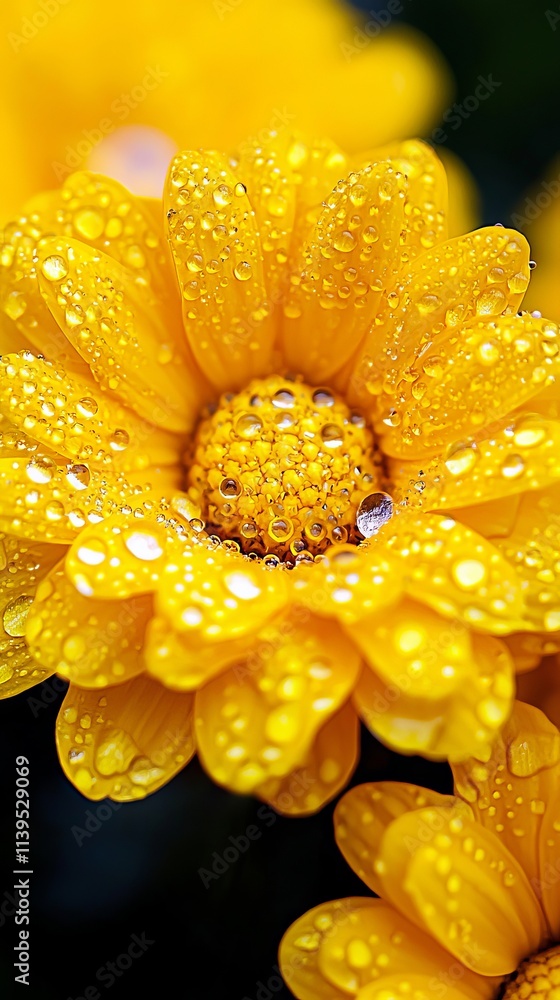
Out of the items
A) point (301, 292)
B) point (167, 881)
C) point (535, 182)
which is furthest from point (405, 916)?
point (535, 182)

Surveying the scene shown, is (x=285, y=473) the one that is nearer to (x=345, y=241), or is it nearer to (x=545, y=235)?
(x=345, y=241)

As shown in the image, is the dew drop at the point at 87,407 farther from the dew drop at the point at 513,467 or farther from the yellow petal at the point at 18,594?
the dew drop at the point at 513,467

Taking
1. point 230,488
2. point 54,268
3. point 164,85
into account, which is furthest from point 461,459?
point 164,85

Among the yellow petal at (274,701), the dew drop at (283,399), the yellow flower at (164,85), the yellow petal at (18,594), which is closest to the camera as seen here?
the yellow petal at (274,701)

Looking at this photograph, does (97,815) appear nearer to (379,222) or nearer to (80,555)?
(80,555)

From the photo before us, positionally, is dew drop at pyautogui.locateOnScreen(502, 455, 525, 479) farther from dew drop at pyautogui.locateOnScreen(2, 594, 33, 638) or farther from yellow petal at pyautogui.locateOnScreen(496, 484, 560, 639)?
dew drop at pyautogui.locateOnScreen(2, 594, 33, 638)

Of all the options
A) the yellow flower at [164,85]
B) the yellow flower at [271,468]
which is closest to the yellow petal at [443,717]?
the yellow flower at [271,468]

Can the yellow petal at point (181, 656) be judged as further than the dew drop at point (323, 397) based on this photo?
No
